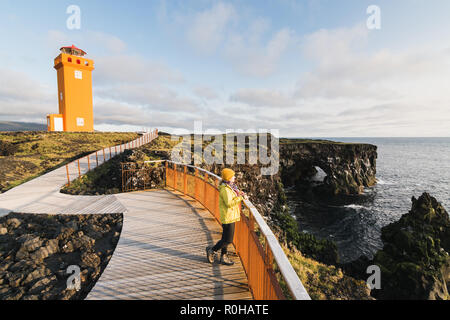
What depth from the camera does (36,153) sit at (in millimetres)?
21688

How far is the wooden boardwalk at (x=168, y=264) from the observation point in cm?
367

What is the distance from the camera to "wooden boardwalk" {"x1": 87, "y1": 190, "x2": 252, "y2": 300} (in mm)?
3666

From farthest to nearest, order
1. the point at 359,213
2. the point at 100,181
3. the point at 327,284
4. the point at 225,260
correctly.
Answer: the point at 359,213
the point at 100,181
the point at 327,284
the point at 225,260

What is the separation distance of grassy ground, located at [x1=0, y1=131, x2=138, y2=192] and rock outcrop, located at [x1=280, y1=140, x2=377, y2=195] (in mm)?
33742

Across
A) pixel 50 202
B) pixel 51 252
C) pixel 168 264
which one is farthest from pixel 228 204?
pixel 50 202

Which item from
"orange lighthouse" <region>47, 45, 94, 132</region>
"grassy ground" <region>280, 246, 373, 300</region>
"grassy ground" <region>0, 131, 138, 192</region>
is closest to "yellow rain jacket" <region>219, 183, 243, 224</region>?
"grassy ground" <region>280, 246, 373, 300</region>

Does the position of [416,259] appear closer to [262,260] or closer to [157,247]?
[262,260]

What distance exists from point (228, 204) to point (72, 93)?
1689 inches

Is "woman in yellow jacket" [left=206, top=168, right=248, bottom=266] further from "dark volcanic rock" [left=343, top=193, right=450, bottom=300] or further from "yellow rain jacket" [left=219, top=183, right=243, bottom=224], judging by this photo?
"dark volcanic rock" [left=343, top=193, right=450, bottom=300]

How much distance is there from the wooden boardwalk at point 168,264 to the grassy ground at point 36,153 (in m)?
12.9
